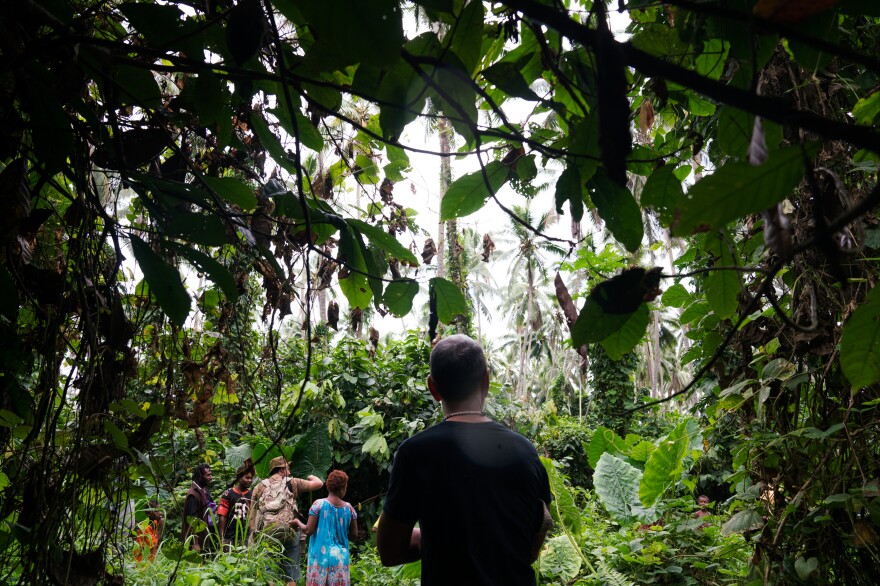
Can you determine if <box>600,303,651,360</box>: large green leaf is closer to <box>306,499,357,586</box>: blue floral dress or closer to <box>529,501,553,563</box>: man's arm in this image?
<box>529,501,553,563</box>: man's arm

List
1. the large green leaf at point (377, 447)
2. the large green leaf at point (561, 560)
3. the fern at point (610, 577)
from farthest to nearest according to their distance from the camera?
1. the large green leaf at point (377, 447)
2. the large green leaf at point (561, 560)
3. the fern at point (610, 577)

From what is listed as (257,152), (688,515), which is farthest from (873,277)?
(688,515)

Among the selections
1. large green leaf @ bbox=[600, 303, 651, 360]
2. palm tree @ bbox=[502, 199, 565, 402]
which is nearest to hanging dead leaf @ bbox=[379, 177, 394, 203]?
large green leaf @ bbox=[600, 303, 651, 360]

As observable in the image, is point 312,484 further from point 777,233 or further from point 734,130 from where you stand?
point 777,233

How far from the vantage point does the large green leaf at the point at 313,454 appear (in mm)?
6789

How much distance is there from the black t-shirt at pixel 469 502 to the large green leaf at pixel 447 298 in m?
0.55

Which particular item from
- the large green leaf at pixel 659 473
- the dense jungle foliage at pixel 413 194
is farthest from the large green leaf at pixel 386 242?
the large green leaf at pixel 659 473

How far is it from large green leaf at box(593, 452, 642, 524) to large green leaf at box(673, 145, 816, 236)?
4.75m

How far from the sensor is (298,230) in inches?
53.9

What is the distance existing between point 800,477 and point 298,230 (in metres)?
1.81

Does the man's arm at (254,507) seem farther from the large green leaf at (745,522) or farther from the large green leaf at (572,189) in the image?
the large green leaf at (572,189)

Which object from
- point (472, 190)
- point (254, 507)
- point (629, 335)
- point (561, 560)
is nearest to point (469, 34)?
point (472, 190)

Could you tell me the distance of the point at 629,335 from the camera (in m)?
0.79

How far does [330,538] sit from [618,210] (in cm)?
441
